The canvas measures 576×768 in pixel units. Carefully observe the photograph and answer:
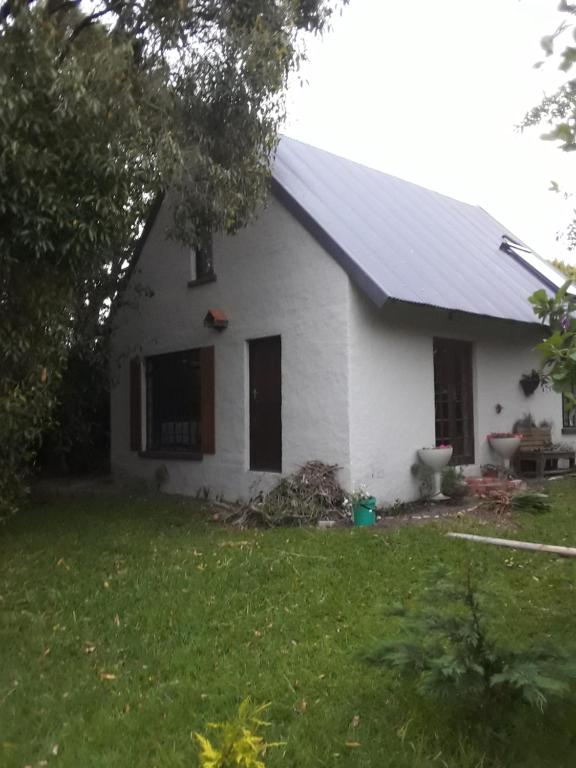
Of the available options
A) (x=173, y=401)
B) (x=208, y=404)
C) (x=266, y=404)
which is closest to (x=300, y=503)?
(x=266, y=404)

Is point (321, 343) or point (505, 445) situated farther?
point (505, 445)

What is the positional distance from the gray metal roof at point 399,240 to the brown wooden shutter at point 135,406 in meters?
4.30

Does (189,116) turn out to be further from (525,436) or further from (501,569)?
(525,436)

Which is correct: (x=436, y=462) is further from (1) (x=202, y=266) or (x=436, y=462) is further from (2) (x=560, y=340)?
(2) (x=560, y=340)

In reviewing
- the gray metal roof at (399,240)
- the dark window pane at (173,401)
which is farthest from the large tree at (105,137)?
the dark window pane at (173,401)

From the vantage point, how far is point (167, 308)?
11.5 meters

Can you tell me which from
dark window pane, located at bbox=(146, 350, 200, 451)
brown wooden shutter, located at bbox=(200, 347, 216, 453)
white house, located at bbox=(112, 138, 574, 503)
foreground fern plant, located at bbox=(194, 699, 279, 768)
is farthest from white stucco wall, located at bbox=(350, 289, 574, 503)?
foreground fern plant, located at bbox=(194, 699, 279, 768)

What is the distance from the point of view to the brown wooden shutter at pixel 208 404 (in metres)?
10.3

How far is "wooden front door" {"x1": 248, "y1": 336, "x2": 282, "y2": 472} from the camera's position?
376 inches

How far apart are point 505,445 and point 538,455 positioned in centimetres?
75

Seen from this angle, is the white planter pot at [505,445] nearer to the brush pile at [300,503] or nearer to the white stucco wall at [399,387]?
the white stucco wall at [399,387]

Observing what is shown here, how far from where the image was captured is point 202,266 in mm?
11086

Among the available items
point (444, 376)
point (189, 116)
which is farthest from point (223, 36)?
point (444, 376)

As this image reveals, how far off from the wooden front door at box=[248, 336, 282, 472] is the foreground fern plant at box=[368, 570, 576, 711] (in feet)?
20.2
